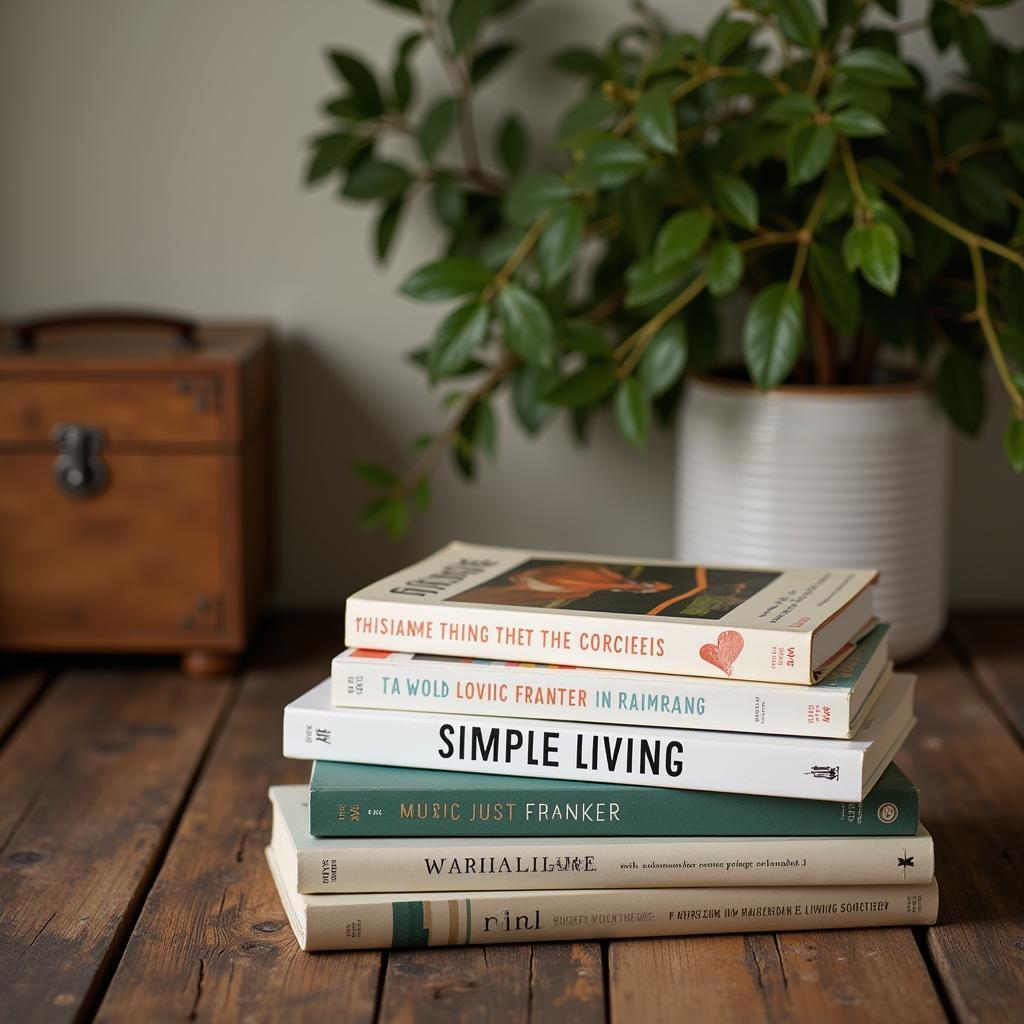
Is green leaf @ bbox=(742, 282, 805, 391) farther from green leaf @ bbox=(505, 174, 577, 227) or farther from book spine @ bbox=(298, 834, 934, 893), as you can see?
book spine @ bbox=(298, 834, 934, 893)

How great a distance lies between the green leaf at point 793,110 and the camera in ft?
4.19

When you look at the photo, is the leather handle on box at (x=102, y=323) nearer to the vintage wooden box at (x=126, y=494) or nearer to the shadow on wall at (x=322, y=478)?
the vintage wooden box at (x=126, y=494)

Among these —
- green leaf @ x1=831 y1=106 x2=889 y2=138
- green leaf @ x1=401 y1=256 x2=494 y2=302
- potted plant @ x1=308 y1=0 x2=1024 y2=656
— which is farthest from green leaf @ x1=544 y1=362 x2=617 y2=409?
green leaf @ x1=831 y1=106 x2=889 y2=138

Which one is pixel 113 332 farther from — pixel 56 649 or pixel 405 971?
pixel 405 971

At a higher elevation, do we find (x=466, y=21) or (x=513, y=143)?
(x=466, y=21)

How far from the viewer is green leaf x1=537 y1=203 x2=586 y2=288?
139cm

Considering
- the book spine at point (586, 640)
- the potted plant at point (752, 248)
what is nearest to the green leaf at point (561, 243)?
the potted plant at point (752, 248)

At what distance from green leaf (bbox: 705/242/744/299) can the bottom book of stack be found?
57cm

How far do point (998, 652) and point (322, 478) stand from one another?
2.80 ft

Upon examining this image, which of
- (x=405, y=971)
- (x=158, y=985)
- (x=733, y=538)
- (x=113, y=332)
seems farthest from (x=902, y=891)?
(x=113, y=332)

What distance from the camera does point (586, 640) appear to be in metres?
0.92

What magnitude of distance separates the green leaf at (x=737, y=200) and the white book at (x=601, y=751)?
55 cm

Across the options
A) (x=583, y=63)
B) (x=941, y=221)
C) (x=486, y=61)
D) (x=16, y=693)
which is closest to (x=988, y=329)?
(x=941, y=221)

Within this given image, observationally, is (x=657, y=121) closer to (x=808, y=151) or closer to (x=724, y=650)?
(x=808, y=151)
